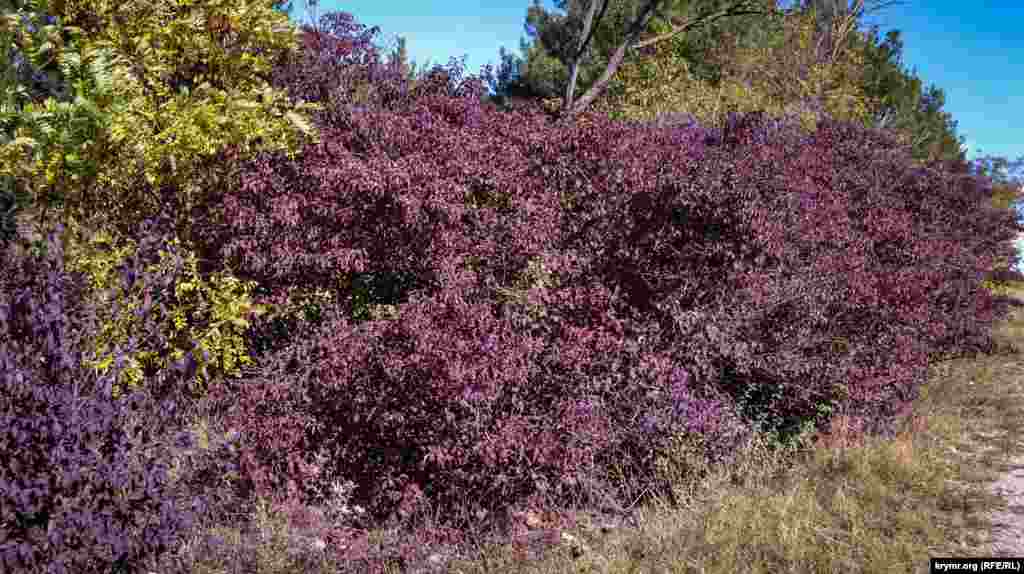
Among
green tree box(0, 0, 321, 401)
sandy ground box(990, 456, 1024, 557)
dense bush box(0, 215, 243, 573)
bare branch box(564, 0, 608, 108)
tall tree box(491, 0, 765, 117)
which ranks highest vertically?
tall tree box(491, 0, 765, 117)

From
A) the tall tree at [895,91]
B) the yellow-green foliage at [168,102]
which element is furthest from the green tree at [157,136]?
the tall tree at [895,91]

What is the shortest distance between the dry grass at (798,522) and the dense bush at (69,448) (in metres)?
1.09

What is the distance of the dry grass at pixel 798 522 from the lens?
401 centimetres

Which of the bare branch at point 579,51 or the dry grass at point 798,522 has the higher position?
the bare branch at point 579,51

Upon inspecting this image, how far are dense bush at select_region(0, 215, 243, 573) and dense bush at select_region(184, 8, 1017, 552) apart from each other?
4.97ft

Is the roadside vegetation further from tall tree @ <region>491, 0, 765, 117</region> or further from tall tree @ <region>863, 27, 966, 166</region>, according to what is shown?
tall tree @ <region>863, 27, 966, 166</region>

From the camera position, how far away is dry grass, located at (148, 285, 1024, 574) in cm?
401

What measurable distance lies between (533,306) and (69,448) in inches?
125

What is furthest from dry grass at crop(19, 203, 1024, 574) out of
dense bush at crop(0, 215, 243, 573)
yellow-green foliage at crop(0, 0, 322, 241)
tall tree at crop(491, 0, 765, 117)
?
tall tree at crop(491, 0, 765, 117)

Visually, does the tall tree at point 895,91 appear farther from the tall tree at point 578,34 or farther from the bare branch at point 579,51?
the bare branch at point 579,51

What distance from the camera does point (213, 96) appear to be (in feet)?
20.0

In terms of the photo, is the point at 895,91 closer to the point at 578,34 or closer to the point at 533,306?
the point at 578,34

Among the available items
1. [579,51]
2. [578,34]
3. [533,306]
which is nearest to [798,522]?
[533,306]

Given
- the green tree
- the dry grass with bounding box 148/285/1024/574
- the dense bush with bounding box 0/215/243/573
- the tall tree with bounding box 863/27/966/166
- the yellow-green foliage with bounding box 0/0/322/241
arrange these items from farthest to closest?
1. the tall tree with bounding box 863/27/966/166
2. the yellow-green foliage with bounding box 0/0/322/241
3. the green tree
4. the dry grass with bounding box 148/285/1024/574
5. the dense bush with bounding box 0/215/243/573
